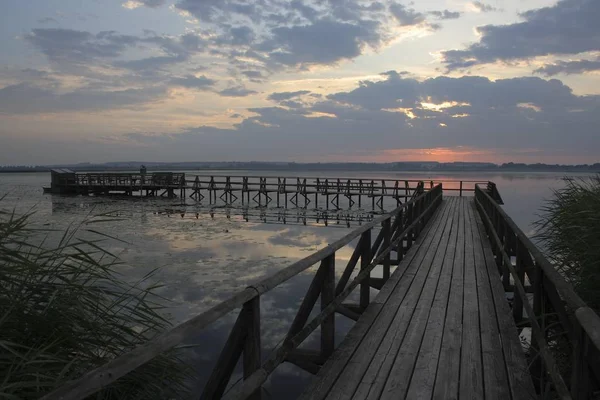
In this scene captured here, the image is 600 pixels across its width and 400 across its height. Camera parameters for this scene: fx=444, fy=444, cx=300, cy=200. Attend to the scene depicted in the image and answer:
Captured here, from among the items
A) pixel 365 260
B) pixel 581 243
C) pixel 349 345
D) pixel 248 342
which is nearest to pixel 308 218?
pixel 581 243

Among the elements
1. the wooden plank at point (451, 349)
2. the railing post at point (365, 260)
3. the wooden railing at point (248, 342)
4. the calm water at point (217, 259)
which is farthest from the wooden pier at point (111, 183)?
the wooden railing at point (248, 342)

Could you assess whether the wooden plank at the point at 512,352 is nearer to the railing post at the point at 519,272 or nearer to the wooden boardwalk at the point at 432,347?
the wooden boardwalk at the point at 432,347

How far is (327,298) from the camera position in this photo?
400 cm

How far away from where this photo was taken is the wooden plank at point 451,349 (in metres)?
3.32

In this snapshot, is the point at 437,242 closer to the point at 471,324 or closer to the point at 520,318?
the point at 520,318

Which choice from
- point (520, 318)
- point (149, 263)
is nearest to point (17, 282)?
point (520, 318)

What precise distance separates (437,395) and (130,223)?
68.1 feet

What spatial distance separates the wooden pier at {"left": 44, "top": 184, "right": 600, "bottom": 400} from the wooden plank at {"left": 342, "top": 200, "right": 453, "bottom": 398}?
10 mm

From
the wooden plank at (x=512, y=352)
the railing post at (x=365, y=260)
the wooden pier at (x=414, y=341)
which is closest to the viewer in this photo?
the wooden pier at (x=414, y=341)

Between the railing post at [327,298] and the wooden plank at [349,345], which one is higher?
the railing post at [327,298]

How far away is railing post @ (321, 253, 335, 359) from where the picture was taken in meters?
3.93

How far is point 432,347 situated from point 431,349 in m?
0.05

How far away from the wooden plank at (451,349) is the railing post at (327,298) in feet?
3.24

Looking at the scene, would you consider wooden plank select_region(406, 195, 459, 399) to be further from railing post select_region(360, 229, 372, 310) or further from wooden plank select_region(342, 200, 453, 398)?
railing post select_region(360, 229, 372, 310)
